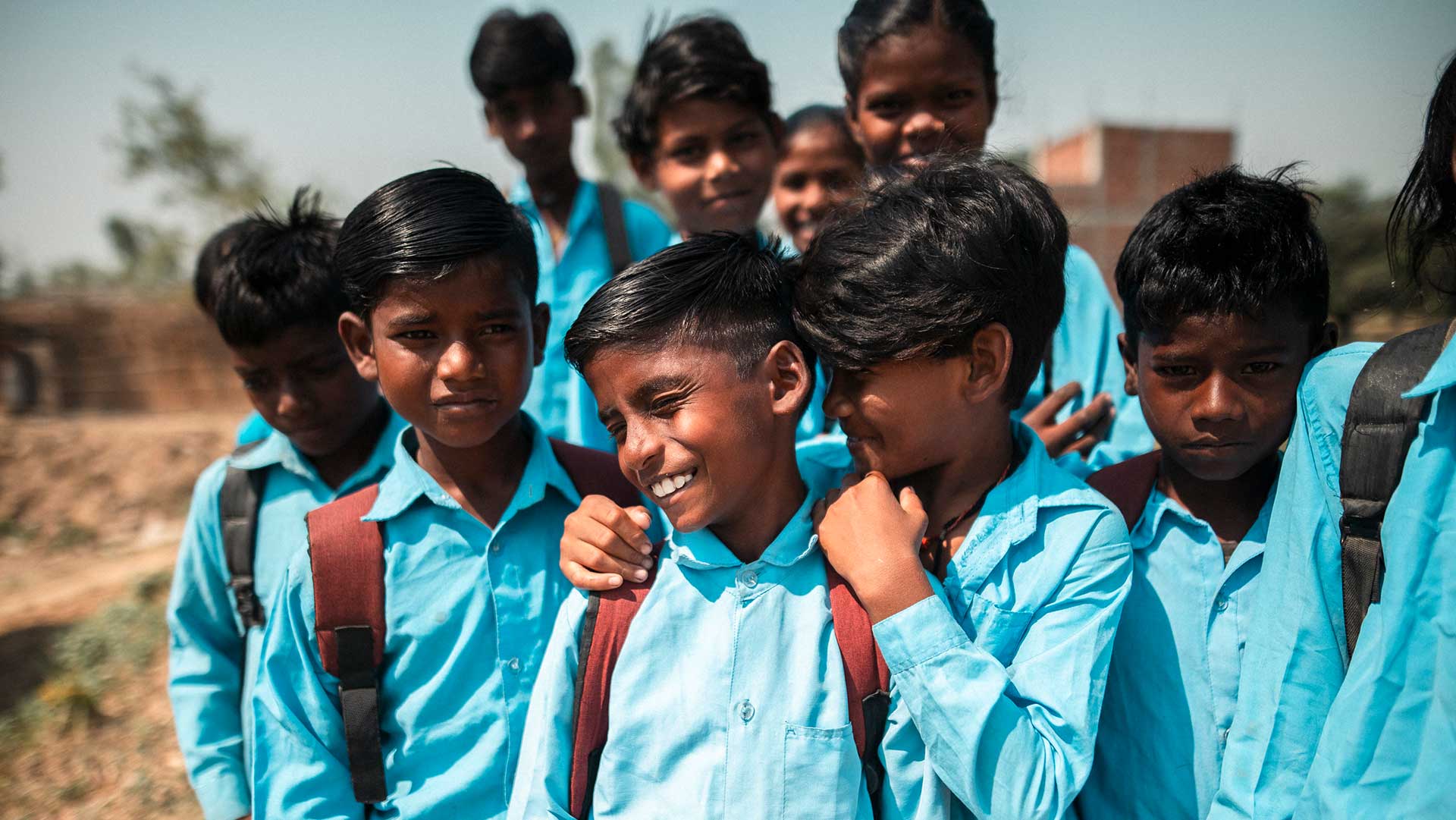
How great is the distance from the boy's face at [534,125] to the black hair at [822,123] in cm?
86

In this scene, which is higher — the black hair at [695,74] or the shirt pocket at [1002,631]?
the black hair at [695,74]

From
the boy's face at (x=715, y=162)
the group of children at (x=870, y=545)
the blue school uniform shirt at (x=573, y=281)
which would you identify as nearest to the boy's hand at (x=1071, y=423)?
the group of children at (x=870, y=545)

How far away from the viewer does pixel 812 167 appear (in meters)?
3.53

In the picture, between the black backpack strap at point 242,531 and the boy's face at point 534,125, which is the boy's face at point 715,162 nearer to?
the boy's face at point 534,125

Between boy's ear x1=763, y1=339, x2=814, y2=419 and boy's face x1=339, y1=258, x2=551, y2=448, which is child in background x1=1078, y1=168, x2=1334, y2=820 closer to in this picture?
boy's ear x1=763, y1=339, x2=814, y2=419

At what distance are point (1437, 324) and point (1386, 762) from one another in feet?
2.13

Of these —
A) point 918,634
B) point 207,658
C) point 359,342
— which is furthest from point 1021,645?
point 207,658

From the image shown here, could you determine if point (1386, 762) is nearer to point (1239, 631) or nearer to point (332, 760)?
point (1239, 631)

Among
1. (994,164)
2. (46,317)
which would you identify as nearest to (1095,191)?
(994,164)

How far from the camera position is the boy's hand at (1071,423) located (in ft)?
7.39

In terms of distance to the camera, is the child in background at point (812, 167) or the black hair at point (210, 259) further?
the child in background at point (812, 167)

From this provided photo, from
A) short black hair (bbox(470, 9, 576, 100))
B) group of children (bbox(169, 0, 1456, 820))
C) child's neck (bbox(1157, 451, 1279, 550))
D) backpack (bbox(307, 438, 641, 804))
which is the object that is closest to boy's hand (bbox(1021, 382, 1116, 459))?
group of children (bbox(169, 0, 1456, 820))

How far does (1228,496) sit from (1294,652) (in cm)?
42

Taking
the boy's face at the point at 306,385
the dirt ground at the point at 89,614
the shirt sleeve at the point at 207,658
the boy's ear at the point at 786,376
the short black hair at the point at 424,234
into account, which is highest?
the short black hair at the point at 424,234
